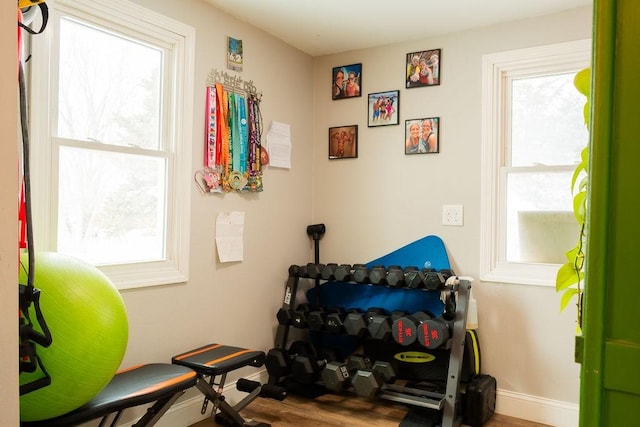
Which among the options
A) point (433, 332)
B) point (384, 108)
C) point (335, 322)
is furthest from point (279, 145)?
point (433, 332)

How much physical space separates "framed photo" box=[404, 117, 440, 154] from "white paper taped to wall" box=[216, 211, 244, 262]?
1.26 metres

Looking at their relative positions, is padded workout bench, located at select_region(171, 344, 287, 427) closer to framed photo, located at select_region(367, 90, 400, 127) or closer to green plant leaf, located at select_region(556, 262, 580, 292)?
green plant leaf, located at select_region(556, 262, 580, 292)

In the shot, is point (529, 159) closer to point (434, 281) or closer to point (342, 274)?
point (434, 281)

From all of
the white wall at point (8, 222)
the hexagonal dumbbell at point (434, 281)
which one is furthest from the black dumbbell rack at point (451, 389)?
the white wall at point (8, 222)

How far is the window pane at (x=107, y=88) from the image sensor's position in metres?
2.25

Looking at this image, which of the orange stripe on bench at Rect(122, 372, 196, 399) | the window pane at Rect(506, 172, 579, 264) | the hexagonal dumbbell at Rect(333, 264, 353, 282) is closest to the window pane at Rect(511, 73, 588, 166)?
the window pane at Rect(506, 172, 579, 264)

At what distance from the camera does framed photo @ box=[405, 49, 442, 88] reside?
325 cm

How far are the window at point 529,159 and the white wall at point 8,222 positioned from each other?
270cm

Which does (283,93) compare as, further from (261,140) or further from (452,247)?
(452,247)

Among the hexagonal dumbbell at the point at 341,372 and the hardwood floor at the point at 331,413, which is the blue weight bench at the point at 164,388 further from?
the hexagonal dumbbell at the point at 341,372

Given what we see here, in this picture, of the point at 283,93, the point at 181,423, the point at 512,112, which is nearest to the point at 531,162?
the point at 512,112

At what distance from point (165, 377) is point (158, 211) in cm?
96

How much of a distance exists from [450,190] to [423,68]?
0.86m

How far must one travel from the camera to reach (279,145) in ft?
11.1
